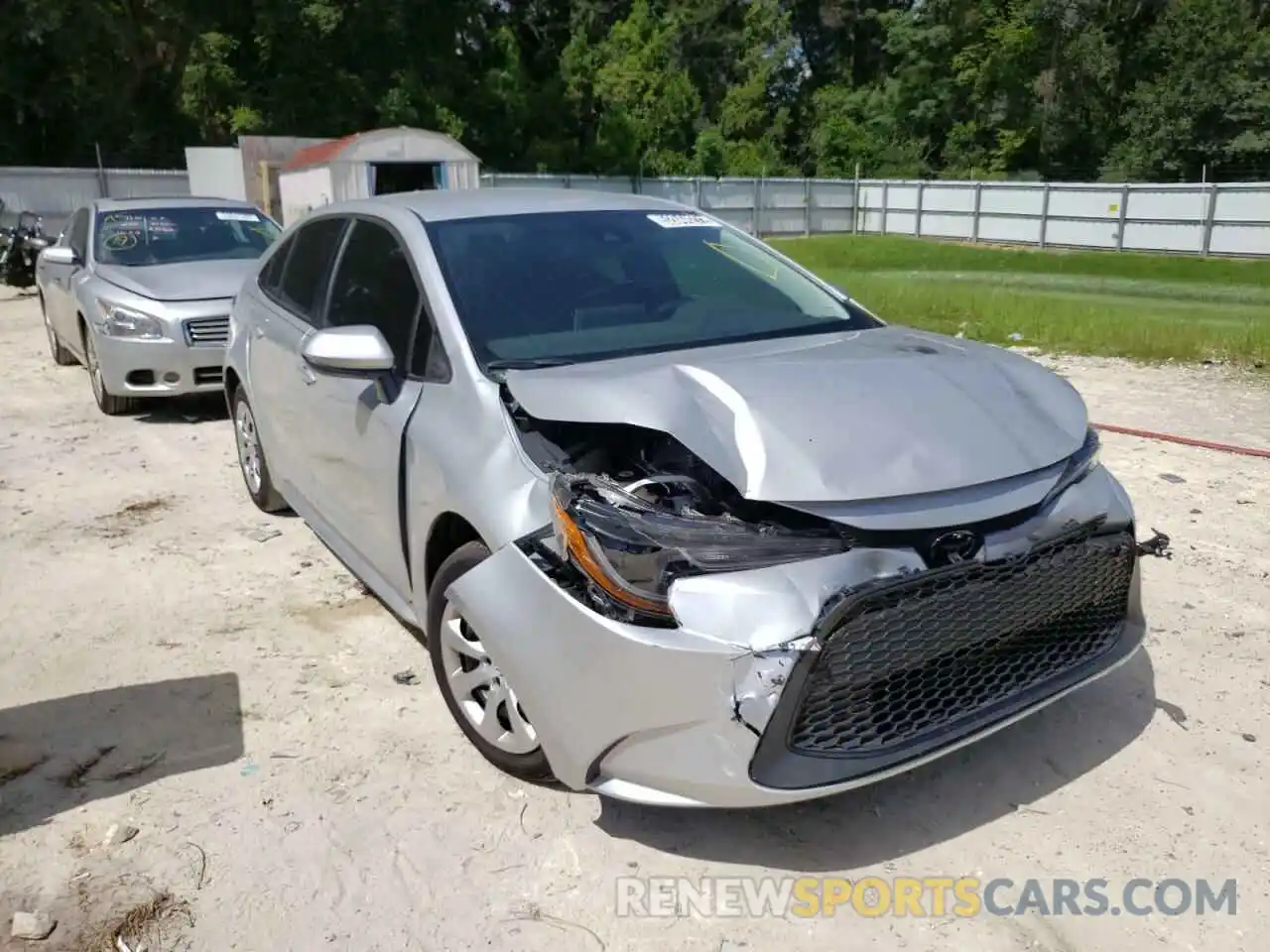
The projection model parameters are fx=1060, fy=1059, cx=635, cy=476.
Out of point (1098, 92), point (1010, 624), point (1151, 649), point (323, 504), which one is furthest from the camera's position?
point (1098, 92)

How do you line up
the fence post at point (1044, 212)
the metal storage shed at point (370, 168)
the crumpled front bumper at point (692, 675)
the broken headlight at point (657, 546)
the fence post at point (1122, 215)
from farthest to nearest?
the fence post at point (1044, 212) < the fence post at point (1122, 215) < the metal storage shed at point (370, 168) < the broken headlight at point (657, 546) < the crumpled front bumper at point (692, 675)

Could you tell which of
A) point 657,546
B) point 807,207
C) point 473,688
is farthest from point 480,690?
point 807,207

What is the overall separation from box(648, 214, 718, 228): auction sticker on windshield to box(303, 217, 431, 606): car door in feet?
3.49

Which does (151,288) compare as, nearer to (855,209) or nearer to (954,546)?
(954,546)

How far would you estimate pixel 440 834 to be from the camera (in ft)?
9.98

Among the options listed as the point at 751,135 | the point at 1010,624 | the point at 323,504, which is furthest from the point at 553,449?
the point at 751,135

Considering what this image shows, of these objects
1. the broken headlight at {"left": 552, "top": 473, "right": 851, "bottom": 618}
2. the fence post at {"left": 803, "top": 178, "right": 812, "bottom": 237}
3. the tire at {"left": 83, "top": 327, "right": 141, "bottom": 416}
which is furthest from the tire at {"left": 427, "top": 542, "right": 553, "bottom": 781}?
the fence post at {"left": 803, "top": 178, "right": 812, "bottom": 237}

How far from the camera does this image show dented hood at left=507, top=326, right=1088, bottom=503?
2.69m

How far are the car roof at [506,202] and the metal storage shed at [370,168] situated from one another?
56.9ft

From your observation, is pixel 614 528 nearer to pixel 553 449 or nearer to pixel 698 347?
pixel 553 449

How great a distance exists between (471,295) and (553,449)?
0.82 metres

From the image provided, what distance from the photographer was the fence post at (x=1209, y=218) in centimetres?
2898

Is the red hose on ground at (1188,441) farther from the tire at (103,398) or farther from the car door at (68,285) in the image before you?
the car door at (68,285)
